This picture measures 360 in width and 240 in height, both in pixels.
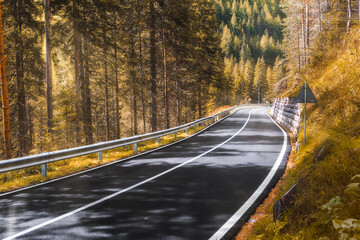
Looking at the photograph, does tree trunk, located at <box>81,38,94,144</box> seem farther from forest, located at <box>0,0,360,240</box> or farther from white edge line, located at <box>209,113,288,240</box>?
white edge line, located at <box>209,113,288,240</box>

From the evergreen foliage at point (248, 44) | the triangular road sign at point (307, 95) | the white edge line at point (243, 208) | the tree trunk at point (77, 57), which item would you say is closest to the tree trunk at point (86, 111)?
the tree trunk at point (77, 57)

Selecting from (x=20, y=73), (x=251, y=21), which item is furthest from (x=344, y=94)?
(x=251, y=21)

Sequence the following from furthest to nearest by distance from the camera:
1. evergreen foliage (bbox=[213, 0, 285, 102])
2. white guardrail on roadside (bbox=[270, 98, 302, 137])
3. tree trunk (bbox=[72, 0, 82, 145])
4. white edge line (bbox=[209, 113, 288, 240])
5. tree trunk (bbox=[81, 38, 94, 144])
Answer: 1. evergreen foliage (bbox=[213, 0, 285, 102])
2. tree trunk (bbox=[81, 38, 94, 144])
3. tree trunk (bbox=[72, 0, 82, 145])
4. white guardrail on roadside (bbox=[270, 98, 302, 137])
5. white edge line (bbox=[209, 113, 288, 240])

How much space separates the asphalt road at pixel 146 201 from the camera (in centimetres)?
417

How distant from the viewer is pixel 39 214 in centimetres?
484

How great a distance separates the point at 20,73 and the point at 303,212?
63.8 feet

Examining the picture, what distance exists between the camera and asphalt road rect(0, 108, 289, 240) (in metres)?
4.17

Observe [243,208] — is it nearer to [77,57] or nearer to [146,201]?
[146,201]

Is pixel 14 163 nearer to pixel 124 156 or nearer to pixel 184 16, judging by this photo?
pixel 124 156

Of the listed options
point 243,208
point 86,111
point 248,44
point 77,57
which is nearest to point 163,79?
point 86,111

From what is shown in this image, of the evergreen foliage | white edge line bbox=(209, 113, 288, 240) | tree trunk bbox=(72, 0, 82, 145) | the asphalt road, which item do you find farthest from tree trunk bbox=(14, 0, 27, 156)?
the evergreen foliage

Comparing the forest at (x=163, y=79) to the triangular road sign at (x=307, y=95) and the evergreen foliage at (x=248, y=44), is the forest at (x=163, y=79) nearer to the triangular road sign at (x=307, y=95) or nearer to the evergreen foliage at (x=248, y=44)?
the triangular road sign at (x=307, y=95)

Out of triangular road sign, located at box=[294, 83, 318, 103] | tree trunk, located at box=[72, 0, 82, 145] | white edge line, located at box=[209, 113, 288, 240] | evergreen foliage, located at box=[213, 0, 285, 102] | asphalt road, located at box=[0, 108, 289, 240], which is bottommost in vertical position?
white edge line, located at box=[209, 113, 288, 240]

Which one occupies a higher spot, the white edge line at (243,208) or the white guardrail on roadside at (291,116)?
the white guardrail on roadside at (291,116)
